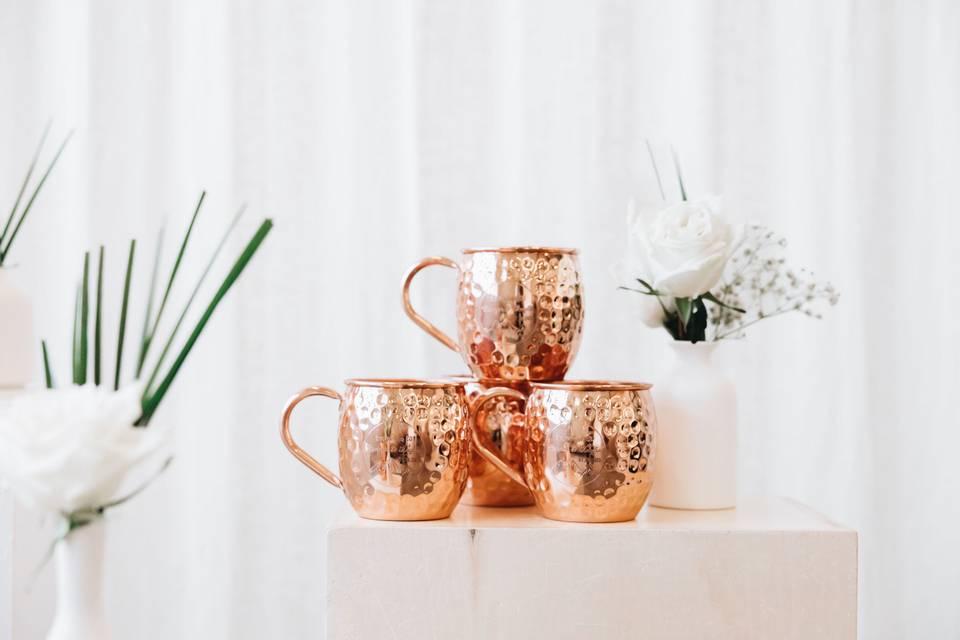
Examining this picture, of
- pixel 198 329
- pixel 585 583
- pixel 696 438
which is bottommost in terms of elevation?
pixel 585 583

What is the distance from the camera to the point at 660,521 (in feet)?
2.83

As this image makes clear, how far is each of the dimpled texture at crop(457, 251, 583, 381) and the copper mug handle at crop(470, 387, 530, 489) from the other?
3cm

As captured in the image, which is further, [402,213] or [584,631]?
[402,213]

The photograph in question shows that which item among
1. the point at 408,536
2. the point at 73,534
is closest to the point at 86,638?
the point at 73,534

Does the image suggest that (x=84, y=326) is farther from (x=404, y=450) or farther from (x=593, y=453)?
(x=593, y=453)

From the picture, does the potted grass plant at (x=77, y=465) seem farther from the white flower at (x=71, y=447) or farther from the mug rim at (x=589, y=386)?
the mug rim at (x=589, y=386)

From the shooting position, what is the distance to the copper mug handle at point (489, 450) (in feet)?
2.87

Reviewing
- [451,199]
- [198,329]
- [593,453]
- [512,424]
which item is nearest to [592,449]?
[593,453]

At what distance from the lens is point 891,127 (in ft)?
5.66

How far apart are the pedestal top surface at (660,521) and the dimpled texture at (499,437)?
0.02m

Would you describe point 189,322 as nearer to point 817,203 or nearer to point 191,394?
point 191,394

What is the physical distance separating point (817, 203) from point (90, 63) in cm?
127

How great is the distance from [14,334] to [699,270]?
0.68 m

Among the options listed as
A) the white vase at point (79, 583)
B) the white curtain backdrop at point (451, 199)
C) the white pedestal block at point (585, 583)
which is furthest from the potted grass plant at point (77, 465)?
the white curtain backdrop at point (451, 199)
